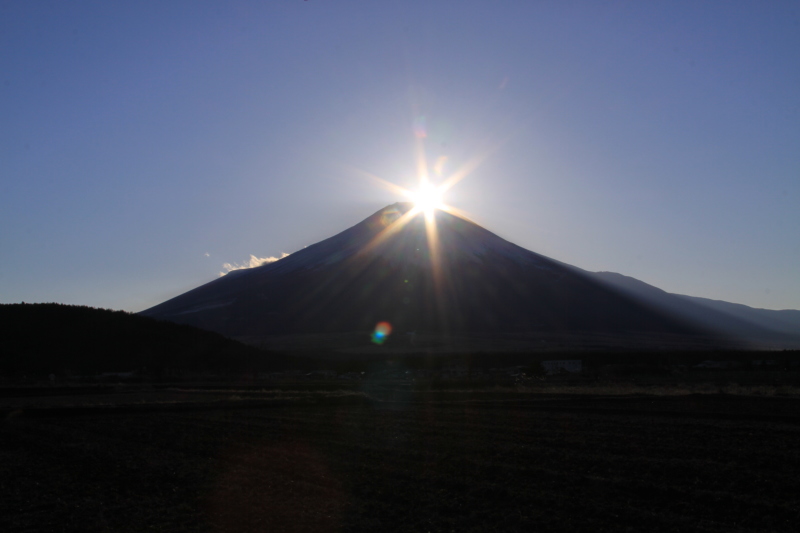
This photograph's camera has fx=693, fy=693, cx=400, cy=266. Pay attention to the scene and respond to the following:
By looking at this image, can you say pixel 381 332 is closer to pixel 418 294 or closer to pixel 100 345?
pixel 418 294

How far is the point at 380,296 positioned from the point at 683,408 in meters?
124

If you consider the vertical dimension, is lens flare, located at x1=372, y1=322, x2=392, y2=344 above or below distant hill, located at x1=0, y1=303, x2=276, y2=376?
above

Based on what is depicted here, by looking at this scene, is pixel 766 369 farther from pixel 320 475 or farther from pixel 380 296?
pixel 380 296

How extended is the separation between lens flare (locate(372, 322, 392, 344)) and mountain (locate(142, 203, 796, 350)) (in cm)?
170

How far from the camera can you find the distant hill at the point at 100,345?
64.2m

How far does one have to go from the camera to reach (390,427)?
20.0 m

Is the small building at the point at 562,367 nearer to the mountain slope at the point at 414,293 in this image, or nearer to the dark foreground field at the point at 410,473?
the dark foreground field at the point at 410,473

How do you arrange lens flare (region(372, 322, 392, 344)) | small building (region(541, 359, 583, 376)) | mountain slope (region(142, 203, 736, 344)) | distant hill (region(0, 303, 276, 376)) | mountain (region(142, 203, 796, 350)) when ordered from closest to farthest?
1. distant hill (region(0, 303, 276, 376))
2. small building (region(541, 359, 583, 376))
3. lens flare (region(372, 322, 392, 344))
4. mountain (region(142, 203, 796, 350))
5. mountain slope (region(142, 203, 736, 344))

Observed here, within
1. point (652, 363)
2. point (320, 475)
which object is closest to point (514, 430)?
point (320, 475)

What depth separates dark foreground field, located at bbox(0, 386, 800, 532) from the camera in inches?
360

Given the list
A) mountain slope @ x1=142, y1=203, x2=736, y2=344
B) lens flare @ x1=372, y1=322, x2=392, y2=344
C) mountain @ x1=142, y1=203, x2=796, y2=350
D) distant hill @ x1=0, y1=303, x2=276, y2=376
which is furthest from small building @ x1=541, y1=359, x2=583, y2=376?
mountain slope @ x1=142, y1=203, x2=736, y2=344

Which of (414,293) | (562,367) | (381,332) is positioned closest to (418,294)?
(414,293)

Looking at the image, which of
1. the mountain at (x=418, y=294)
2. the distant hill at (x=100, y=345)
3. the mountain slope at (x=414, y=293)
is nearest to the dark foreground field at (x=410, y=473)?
the distant hill at (x=100, y=345)

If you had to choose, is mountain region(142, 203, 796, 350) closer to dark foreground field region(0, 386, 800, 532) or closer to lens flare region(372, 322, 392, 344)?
lens flare region(372, 322, 392, 344)
